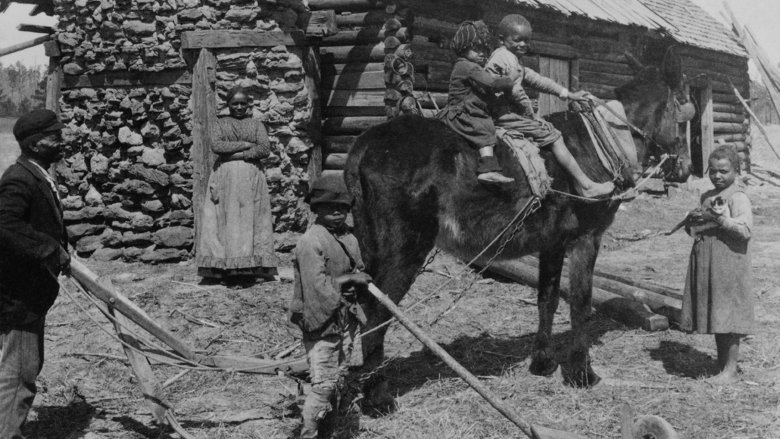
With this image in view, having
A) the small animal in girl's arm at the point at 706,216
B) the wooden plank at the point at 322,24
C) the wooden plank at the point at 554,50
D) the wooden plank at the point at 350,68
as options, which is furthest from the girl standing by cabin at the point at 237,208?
the wooden plank at the point at 554,50

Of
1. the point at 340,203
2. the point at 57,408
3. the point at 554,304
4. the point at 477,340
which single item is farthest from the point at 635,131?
the point at 57,408

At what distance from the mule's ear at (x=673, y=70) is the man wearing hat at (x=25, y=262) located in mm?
4932

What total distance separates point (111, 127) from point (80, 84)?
2.83 feet

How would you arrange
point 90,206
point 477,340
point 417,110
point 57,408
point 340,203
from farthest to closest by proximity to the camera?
point 90,206
point 417,110
point 477,340
point 57,408
point 340,203

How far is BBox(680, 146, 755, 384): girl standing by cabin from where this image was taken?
18.0ft

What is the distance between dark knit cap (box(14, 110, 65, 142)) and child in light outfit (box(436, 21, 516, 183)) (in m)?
2.95

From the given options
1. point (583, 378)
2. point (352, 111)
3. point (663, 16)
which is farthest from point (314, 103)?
point (663, 16)

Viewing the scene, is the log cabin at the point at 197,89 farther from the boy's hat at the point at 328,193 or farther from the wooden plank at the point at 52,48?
the boy's hat at the point at 328,193

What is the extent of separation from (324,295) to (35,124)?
2022 mm

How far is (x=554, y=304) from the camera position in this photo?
6.15m

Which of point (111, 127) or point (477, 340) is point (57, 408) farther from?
point (111, 127)

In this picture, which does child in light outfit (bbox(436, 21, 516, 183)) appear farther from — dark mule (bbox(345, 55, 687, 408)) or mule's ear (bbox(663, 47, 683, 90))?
mule's ear (bbox(663, 47, 683, 90))

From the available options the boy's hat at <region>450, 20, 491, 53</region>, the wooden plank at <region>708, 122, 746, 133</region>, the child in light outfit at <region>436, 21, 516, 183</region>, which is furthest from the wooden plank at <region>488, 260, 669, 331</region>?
the wooden plank at <region>708, 122, 746, 133</region>

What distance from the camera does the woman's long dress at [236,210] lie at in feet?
28.0
